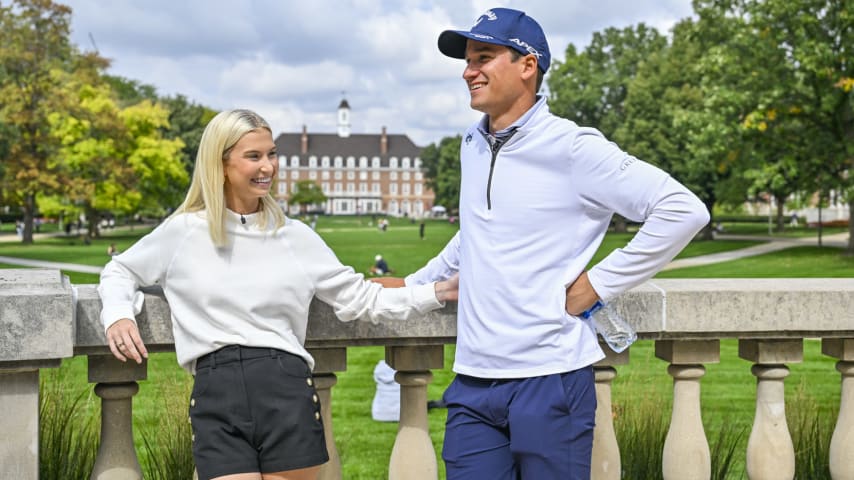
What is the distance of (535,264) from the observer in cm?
285

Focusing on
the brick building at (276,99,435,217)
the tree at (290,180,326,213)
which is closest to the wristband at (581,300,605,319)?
the tree at (290,180,326,213)

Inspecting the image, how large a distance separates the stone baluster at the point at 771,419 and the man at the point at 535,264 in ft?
3.29

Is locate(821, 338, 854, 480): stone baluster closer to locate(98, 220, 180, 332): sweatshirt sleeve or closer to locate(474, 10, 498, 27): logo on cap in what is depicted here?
locate(474, 10, 498, 27): logo on cap

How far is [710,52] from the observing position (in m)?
32.6

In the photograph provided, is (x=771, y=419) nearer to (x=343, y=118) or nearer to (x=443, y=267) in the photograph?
(x=443, y=267)

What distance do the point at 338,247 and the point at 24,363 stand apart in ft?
153

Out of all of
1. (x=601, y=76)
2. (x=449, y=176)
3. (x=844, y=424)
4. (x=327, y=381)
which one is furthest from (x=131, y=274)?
(x=449, y=176)

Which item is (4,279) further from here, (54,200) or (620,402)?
(54,200)

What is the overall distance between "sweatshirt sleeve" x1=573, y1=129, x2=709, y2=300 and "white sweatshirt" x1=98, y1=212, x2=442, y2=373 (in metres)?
0.88

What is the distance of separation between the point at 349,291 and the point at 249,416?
537mm

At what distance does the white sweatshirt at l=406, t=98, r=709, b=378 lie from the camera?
9.26 feet

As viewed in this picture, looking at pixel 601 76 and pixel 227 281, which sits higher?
pixel 601 76

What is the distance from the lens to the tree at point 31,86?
Answer: 41.0 metres

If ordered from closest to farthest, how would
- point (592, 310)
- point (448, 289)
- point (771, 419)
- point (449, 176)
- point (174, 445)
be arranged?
1. point (592, 310)
2. point (448, 289)
3. point (174, 445)
4. point (771, 419)
5. point (449, 176)
